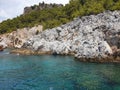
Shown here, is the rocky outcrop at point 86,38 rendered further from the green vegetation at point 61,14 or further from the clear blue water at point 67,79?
the green vegetation at point 61,14

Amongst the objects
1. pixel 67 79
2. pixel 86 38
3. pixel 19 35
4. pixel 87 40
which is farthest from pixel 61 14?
pixel 67 79

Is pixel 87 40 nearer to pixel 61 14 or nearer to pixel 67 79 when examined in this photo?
pixel 67 79

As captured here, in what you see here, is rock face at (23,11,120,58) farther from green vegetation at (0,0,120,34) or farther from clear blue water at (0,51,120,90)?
green vegetation at (0,0,120,34)

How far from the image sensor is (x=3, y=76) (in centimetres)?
5616

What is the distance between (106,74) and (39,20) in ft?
420

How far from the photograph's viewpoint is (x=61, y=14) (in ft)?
521

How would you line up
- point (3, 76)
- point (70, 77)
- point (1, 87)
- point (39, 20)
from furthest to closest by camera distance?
point (39, 20) → point (3, 76) → point (70, 77) → point (1, 87)

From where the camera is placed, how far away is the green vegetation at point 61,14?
124312 mm

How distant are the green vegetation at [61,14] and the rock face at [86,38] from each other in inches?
482

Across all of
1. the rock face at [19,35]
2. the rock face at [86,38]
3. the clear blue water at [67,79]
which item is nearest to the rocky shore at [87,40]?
the rock face at [86,38]

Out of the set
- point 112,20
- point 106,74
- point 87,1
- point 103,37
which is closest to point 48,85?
point 106,74

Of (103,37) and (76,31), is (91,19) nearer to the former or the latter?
(76,31)

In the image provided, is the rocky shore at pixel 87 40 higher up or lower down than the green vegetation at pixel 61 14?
lower down

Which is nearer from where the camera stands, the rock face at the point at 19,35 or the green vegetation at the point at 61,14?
the green vegetation at the point at 61,14
